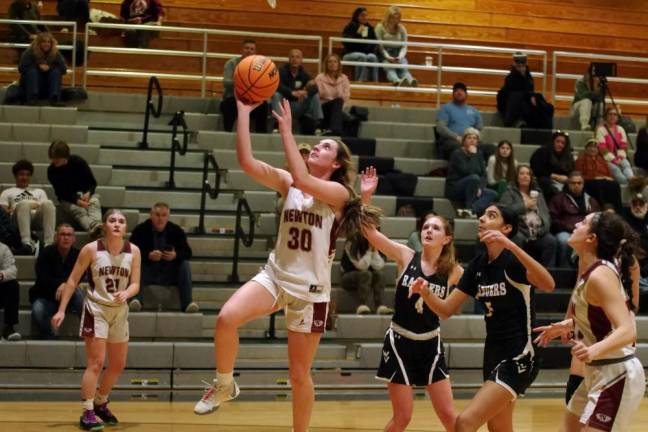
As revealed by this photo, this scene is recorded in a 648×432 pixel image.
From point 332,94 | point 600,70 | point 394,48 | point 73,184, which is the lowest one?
point 73,184

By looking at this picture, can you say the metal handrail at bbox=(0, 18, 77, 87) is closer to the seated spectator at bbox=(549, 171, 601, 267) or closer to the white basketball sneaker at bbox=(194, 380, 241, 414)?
the seated spectator at bbox=(549, 171, 601, 267)

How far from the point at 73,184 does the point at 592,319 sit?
283 inches

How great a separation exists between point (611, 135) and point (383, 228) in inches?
143

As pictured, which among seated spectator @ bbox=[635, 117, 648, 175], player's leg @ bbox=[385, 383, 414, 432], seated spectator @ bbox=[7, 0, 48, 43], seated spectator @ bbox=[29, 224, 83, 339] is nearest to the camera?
player's leg @ bbox=[385, 383, 414, 432]

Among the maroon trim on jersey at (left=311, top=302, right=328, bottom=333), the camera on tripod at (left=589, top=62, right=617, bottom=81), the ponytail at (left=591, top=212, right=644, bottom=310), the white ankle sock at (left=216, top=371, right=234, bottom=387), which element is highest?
the camera on tripod at (left=589, top=62, right=617, bottom=81)

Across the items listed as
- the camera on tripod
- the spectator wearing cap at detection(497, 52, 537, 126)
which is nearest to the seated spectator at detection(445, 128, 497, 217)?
the spectator wearing cap at detection(497, 52, 537, 126)

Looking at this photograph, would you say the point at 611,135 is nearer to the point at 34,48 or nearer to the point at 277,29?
the point at 277,29

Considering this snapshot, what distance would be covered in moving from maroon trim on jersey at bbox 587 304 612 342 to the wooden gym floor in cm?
348

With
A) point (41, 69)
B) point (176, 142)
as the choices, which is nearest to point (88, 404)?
point (176, 142)

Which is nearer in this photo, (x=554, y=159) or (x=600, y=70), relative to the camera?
(x=554, y=159)

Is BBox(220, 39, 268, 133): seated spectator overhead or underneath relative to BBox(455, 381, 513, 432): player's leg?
overhead

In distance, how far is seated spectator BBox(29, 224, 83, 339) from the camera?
389 inches

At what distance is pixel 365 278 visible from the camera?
1084cm

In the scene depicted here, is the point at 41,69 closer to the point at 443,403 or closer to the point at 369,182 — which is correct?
the point at 369,182
